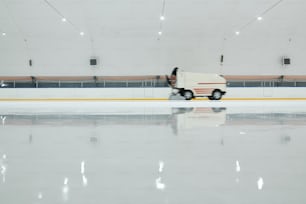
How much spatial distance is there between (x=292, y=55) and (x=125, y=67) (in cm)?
1090

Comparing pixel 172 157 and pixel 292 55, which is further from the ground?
pixel 292 55

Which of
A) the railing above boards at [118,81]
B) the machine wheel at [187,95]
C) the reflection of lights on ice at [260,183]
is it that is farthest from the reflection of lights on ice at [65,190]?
the railing above boards at [118,81]

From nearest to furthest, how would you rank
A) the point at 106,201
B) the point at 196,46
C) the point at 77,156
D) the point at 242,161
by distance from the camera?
the point at 106,201
the point at 242,161
the point at 77,156
the point at 196,46

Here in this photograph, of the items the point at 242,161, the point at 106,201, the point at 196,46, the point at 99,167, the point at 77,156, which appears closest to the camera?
the point at 106,201

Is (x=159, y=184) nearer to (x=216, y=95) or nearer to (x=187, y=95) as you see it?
(x=187, y=95)

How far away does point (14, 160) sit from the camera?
3.88m

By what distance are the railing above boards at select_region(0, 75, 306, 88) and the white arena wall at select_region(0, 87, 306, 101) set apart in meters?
0.52

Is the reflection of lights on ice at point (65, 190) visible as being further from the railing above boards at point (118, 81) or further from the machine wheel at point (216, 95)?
the railing above boards at point (118, 81)

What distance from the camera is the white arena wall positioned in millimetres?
22328

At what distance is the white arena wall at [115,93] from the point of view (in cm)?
2233

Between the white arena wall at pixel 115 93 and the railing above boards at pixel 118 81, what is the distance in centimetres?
52

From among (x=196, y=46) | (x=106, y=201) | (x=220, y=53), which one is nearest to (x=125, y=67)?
(x=196, y=46)

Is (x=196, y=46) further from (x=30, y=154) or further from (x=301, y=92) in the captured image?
(x=30, y=154)

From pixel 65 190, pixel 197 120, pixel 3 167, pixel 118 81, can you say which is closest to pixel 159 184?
pixel 65 190
